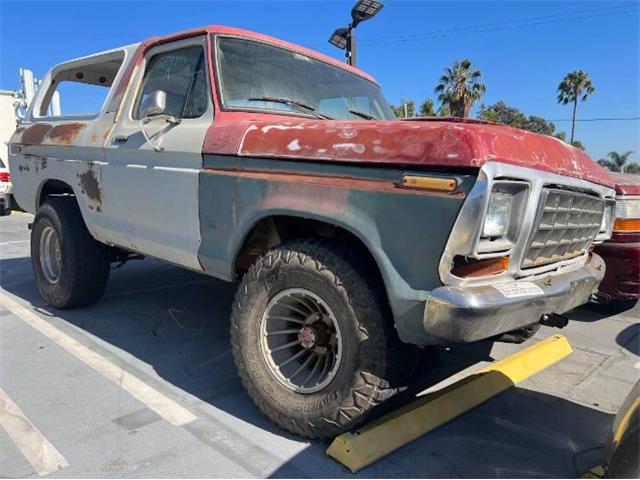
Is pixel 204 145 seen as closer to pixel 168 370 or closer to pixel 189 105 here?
pixel 189 105

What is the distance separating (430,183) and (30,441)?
228cm

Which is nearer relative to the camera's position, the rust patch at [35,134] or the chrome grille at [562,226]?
the chrome grille at [562,226]

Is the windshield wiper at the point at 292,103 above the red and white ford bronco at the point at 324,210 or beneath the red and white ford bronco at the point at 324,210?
above

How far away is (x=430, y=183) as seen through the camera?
2076 millimetres

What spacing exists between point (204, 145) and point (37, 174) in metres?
2.67

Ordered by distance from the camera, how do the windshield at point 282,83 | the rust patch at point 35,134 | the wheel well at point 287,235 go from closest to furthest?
the wheel well at point 287,235 → the windshield at point 282,83 → the rust patch at point 35,134

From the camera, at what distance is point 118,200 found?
12.5 feet

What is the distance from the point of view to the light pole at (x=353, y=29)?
9.41 m

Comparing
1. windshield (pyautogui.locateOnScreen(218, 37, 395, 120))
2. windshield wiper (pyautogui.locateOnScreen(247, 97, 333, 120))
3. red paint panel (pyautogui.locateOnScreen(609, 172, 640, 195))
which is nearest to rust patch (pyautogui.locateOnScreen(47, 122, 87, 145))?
windshield (pyautogui.locateOnScreen(218, 37, 395, 120))

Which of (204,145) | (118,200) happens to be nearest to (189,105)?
(204,145)

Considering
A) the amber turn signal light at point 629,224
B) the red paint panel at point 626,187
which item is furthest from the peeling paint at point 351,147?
the amber turn signal light at point 629,224

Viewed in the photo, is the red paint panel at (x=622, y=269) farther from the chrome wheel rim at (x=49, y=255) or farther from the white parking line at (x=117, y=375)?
the chrome wheel rim at (x=49, y=255)

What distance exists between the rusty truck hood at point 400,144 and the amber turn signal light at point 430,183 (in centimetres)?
6

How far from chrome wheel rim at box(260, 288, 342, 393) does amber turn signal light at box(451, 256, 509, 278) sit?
688mm
